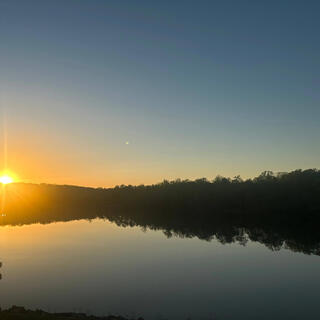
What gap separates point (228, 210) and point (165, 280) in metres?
77.4

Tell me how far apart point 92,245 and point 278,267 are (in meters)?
26.5

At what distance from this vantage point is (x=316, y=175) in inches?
3770

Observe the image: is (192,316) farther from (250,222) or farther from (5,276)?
(250,222)

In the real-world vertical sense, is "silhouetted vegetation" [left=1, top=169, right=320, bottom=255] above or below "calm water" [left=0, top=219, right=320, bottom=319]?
above

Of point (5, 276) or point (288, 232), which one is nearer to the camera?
point (5, 276)

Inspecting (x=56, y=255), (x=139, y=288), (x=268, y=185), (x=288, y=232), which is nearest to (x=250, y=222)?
(x=288, y=232)

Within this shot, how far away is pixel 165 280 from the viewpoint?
96.6 ft

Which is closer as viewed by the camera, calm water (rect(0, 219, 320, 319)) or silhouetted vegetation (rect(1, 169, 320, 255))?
calm water (rect(0, 219, 320, 319))

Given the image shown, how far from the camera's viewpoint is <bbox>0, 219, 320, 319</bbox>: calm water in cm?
2223

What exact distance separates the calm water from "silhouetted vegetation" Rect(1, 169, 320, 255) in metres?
11.1

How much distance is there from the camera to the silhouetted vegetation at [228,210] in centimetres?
6156

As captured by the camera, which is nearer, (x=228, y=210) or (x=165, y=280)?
(x=165, y=280)

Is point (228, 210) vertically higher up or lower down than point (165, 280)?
higher up

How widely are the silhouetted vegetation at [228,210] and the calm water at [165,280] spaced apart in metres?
11.1
